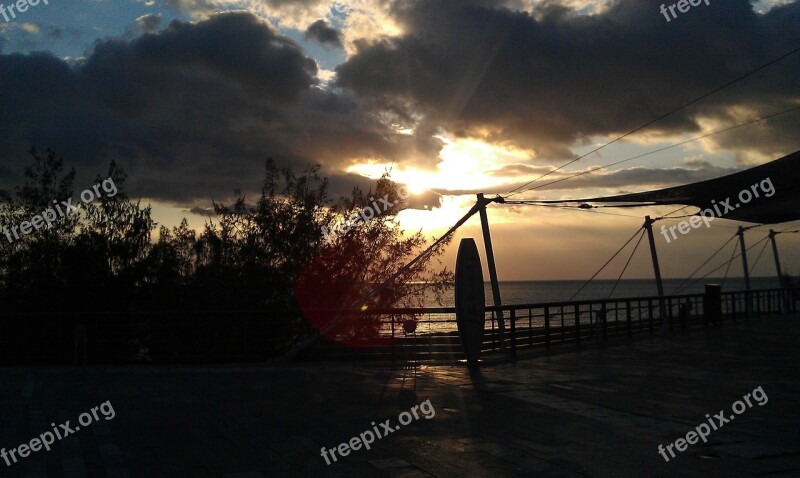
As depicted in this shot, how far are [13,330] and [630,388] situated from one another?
40.7 feet

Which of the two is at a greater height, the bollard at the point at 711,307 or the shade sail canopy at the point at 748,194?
the shade sail canopy at the point at 748,194

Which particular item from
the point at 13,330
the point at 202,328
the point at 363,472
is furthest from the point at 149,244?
the point at 363,472

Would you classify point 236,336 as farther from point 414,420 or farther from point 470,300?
point 414,420

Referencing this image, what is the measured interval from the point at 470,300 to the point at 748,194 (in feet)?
19.1

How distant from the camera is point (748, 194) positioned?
13367 millimetres

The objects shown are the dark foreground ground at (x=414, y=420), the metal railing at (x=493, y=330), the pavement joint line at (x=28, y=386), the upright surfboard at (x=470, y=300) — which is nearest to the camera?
the dark foreground ground at (x=414, y=420)

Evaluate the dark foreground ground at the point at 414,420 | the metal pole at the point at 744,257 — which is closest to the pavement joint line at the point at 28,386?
the dark foreground ground at the point at 414,420

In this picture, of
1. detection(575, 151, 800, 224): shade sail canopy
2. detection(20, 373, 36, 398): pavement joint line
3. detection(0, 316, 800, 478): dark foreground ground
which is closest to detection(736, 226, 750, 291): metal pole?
detection(575, 151, 800, 224): shade sail canopy

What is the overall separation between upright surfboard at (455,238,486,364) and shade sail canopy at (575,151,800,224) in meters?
4.35

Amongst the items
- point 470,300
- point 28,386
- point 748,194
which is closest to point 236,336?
point 28,386

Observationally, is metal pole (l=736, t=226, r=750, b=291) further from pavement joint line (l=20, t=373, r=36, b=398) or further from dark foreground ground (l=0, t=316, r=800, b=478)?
pavement joint line (l=20, t=373, r=36, b=398)

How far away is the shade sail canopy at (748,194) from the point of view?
1173 cm

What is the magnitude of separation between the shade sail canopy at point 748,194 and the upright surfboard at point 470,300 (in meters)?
4.35

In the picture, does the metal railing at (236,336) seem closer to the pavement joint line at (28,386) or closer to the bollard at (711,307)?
the pavement joint line at (28,386)
